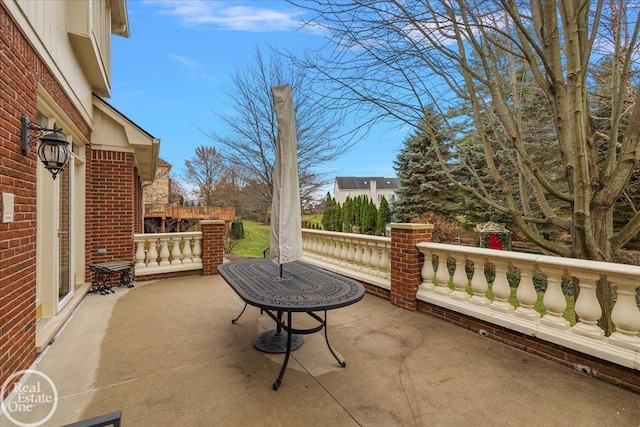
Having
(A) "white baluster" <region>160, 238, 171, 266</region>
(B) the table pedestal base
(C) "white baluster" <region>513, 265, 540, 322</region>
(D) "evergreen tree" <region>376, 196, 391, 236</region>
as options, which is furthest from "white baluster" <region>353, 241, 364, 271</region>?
(D) "evergreen tree" <region>376, 196, 391, 236</region>

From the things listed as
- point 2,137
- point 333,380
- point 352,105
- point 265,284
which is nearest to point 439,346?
point 333,380

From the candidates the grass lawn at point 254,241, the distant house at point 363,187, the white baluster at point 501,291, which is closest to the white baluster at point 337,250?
the white baluster at point 501,291

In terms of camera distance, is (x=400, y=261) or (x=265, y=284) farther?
(x=400, y=261)

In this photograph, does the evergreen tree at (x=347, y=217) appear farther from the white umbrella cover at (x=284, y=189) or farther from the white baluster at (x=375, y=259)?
the white umbrella cover at (x=284, y=189)

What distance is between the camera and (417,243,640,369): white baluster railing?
2473 mm

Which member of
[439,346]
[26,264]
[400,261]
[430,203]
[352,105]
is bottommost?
[439,346]

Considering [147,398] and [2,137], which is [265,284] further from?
[2,137]

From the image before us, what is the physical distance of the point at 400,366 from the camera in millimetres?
2799

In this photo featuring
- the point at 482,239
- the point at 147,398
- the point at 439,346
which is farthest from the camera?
the point at 482,239

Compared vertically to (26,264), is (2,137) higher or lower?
higher

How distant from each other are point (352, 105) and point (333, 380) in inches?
146

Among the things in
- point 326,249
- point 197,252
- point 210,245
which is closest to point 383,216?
point 326,249

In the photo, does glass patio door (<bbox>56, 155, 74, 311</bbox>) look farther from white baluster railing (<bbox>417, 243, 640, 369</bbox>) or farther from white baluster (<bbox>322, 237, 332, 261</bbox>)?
white baluster railing (<bbox>417, 243, 640, 369</bbox>)

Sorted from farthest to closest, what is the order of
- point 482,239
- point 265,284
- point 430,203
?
point 430,203
point 482,239
point 265,284
